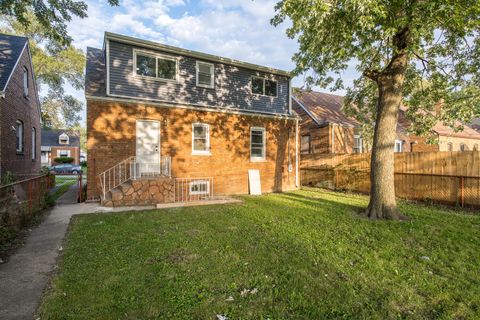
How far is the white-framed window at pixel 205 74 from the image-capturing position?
1211 centimetres

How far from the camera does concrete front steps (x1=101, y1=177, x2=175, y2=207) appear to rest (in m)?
9.33

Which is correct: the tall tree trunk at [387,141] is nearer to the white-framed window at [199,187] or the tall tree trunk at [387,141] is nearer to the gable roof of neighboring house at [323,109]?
the white-framed window at [199,187]

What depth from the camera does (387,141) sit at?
775cm

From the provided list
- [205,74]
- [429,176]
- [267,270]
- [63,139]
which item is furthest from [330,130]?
[63,139]

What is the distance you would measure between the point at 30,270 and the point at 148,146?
692cm

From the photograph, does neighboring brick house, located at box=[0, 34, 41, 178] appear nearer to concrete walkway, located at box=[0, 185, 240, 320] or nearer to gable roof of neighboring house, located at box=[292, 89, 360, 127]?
concrete walkway, located at box=[0, 185, 240, 320]

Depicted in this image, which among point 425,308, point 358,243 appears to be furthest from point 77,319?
point 358,243

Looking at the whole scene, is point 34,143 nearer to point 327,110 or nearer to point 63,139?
point 327,110

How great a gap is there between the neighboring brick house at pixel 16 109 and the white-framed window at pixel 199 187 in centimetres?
737

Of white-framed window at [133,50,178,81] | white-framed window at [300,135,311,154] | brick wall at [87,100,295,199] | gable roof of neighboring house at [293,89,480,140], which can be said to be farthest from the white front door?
white-framed window at [300,135,311,154]

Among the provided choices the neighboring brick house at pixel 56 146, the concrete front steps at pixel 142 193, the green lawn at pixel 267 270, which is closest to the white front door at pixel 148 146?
the concrete front steps at pixel 142 193

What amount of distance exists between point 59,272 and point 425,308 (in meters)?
5.06

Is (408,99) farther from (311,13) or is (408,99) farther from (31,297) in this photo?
(31,297)

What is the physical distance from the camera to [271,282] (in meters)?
3.66
